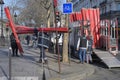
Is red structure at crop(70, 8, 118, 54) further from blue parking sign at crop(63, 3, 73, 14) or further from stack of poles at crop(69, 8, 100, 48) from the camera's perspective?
blue parking sign at crop(63, 3, 73, 14)

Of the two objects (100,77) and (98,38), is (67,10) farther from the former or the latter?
(98,38)

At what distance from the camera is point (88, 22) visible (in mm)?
24938

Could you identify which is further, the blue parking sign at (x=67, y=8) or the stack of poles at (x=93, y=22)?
the stack of poles at (x=93, y=22)

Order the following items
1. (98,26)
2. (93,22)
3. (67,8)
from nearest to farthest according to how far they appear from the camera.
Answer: (67,8) < (98,26) < (93,22)

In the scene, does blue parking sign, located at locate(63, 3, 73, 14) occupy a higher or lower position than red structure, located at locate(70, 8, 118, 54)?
higher

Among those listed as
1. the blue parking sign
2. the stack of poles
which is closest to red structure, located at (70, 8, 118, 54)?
the stack of poles

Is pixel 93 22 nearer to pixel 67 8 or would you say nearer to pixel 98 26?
pixel 98 26

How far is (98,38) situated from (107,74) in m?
8.45

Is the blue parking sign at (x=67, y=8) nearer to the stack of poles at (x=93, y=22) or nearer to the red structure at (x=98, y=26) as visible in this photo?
the red structure at (x=98, y=26)

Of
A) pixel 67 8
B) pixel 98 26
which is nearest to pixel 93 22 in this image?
pixel 98 26

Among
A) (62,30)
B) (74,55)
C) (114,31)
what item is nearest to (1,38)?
(74,55)

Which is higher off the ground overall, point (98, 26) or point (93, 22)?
point (93, 22)

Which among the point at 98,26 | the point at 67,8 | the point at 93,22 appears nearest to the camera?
the point at 67,8

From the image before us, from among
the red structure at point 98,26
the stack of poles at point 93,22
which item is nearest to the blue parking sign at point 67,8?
the red structure at point 98,26
